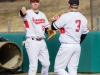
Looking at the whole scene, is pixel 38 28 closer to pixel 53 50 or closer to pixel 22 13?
pixel 22 13

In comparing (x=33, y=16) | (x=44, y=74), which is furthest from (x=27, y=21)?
(x=44, y=74)

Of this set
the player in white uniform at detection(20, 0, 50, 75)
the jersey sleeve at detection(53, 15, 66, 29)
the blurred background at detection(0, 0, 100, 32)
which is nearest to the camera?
the jersey sleeve at detection(53, 15, 66, 29)

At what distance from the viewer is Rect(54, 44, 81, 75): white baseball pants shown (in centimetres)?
639

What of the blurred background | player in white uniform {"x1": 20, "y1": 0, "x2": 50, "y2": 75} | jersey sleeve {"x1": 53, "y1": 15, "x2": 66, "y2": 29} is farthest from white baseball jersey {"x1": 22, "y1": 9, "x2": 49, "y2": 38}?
the blurred background

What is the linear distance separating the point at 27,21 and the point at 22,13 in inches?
8.7

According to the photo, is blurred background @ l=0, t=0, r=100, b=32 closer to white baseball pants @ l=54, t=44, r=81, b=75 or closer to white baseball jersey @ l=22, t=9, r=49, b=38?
white baseball jersey @ l=22, t=9, r=49, b=38

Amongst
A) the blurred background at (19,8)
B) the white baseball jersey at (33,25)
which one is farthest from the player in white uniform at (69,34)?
the blurred background at (19,8)

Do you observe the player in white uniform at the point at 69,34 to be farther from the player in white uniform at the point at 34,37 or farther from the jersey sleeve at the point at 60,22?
the player in white uniform at the point at 34,37

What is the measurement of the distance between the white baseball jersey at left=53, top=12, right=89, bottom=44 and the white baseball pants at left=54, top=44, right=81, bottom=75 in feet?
0.35

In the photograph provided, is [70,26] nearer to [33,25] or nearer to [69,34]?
[69,34]

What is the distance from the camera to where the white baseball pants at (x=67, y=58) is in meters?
6.39

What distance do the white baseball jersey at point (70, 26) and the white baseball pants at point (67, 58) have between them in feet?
0.35

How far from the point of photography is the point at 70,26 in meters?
6.39

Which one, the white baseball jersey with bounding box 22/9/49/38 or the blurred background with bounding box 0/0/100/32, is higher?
the white baseball jersey with bounding box 22/9/49/38
